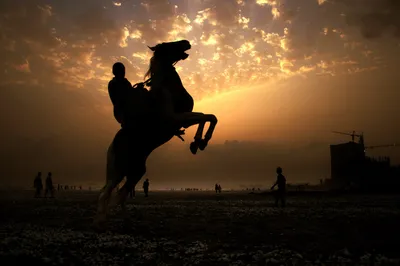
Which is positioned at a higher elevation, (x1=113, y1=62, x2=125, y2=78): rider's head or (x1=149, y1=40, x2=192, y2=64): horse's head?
(x1=149, y1=40, x2=192, y2=64): horse's head

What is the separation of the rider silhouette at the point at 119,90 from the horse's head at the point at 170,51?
35.9 inches

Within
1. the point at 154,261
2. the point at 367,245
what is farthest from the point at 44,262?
the point at 367,245

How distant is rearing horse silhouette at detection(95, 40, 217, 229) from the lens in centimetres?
805

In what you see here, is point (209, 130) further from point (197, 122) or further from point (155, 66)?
point (155, 66)

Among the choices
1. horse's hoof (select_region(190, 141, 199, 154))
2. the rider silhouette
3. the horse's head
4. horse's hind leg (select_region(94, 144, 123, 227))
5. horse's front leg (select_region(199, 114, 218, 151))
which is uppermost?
the horse's head

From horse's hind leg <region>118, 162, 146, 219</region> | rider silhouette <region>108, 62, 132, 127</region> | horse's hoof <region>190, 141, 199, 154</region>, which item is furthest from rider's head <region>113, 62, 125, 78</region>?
horse's hoof <region>190, 141, 199, 154</region>

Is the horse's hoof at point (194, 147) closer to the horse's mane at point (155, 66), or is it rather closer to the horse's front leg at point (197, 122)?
the horse's front leg at point (197, 122)

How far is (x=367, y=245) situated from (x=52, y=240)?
18.0 ft

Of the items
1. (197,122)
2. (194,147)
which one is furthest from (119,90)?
(194,147)

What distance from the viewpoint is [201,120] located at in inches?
321

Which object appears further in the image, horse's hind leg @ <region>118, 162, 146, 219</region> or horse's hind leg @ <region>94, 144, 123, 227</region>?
horse's hind leg @ <region>118, 162, 146, 219</region>

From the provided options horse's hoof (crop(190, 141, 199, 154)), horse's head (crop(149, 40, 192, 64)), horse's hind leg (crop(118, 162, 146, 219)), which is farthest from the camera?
horse's hind leg (crop(118, 162, 146, 219))

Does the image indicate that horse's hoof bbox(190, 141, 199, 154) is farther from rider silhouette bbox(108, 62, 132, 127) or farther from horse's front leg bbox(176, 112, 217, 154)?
rider silhouette bbox(108, 62, 132, 127)

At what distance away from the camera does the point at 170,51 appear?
8.59 metres
